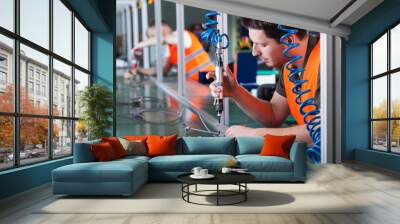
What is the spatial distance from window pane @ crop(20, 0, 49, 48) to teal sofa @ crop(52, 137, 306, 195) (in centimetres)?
171

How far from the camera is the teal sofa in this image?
4.73m

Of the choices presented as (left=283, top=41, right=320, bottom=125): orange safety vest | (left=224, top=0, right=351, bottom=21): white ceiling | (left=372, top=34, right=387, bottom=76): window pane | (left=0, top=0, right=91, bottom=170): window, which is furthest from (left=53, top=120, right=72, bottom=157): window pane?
(left=372, top=34, right=387, bottom=76): window pane

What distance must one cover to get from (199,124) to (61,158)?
3092 millimetres

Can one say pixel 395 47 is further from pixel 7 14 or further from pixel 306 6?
pixel 7 14

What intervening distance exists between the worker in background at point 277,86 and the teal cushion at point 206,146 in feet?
6.42

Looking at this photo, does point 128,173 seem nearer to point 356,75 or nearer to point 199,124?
point 199,124

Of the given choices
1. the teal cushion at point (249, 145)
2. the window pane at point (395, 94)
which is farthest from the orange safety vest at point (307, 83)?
the teal cushion at point (249, 145)

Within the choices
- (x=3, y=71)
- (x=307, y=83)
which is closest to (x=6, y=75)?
(x=3, y=71)

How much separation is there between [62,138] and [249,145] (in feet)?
10.4

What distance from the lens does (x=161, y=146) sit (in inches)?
255

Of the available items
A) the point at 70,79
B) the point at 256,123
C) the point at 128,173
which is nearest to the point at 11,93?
the point at 128,173

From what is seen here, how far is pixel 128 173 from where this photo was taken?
15.5 feet

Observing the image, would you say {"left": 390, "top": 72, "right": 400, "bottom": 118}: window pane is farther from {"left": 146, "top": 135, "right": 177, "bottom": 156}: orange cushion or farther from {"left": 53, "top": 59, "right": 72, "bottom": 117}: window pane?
{"left": 53, "top": 59, "right": 72, "bottom": 117}: window pane

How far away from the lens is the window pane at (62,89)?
6.48 m
